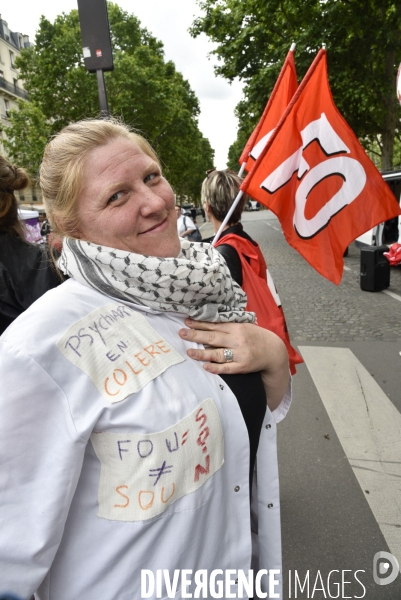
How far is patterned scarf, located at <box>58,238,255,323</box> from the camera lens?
114cm

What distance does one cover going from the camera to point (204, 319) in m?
1.31

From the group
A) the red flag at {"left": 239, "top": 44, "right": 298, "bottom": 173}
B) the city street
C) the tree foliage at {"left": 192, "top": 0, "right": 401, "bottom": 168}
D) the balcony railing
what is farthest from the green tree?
the red flag at {"left": 239, "top": 44, "right": 298, "bottom": 173}

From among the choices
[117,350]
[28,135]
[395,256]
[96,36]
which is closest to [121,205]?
[117,350]

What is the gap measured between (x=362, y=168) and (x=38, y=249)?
6.58ft

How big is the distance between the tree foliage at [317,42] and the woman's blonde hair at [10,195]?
44.5 feet

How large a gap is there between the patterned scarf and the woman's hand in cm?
5

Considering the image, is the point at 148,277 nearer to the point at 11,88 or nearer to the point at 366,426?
the point at 366,426

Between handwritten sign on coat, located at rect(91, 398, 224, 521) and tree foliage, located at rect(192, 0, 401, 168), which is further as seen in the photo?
tree foliage, located at rect(192, 0, 401, 168)

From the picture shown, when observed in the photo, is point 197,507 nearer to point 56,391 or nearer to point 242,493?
point 242,493

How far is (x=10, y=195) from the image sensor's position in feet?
6.39

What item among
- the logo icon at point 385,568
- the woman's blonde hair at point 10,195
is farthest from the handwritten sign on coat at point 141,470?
the logo icon at point 385,568

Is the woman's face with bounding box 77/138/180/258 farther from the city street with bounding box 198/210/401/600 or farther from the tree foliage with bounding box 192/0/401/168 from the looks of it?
the tree foliage with bounding box 192/0/401/168

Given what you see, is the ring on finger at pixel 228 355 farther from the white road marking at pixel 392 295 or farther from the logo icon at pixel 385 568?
the white road marking at pixel 392 295

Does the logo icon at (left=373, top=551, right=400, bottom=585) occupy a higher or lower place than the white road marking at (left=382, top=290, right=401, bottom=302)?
higher
